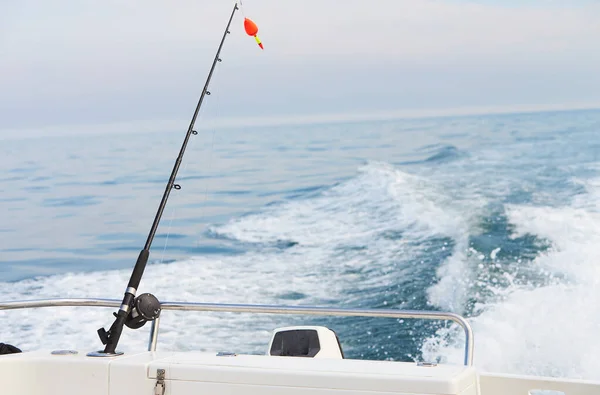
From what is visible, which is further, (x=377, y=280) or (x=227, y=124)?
(x=227, y=124)

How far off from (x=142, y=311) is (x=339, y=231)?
797 cm

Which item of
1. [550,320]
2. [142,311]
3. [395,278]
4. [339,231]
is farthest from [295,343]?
[339,231]

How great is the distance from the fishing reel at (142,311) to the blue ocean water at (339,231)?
4.64 metres

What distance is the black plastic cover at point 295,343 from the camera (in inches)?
90.5

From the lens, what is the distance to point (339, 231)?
393 inches

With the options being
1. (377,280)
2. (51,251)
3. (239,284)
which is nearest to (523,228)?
(377,280)

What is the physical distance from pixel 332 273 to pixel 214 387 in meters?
7.58

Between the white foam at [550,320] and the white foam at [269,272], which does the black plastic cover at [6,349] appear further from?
the white foam at [269,272]

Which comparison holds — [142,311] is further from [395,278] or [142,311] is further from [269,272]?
[269,272]

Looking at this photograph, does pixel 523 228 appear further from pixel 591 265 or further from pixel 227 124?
pixel 227 124

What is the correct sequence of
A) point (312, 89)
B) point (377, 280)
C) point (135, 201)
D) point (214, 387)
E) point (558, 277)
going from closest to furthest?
1. point (214, 387)
2. point (558, 277)
3. point (377, 280)
4. point (135, 201)
5. point (312, 89)

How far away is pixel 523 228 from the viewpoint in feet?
31.1

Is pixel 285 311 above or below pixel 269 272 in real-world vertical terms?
below

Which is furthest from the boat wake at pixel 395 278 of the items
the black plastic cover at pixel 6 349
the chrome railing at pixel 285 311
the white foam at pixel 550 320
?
the black plastic cover at pixel 6 349
